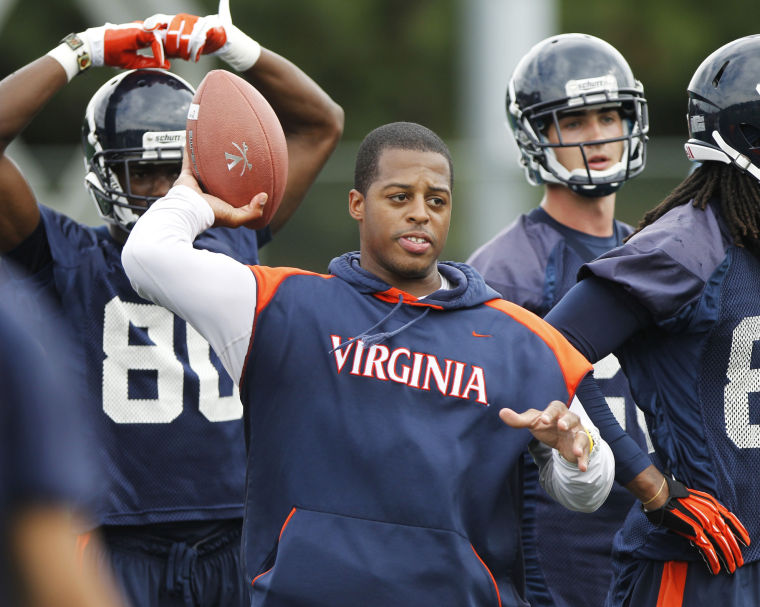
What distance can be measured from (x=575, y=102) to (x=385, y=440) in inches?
82.0

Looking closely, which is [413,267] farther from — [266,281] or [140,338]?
[140,338]

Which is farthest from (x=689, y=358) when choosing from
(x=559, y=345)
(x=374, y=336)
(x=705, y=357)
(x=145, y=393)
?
(x=145, y=393)

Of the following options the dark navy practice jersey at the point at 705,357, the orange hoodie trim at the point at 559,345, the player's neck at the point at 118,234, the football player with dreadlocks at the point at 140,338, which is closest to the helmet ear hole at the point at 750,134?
the dark navy practice jersey at the point at 705,357

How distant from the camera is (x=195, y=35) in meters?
4.44

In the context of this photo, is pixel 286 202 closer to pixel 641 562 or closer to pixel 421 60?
pixel 641 562

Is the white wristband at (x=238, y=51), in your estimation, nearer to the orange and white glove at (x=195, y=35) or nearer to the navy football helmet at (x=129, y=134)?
the orange and white glove at (x=195, y=35)

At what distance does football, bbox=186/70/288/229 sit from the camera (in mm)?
3488

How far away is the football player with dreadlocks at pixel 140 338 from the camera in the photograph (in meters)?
4.27

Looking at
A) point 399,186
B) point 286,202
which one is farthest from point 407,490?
point 286,202

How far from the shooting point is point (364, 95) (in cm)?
2053

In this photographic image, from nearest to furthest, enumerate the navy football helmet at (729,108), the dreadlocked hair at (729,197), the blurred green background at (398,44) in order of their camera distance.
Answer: the dreadlocked hair at (729,197) < the navy football helmet at (729,108) < the blurred green background at (398,44)

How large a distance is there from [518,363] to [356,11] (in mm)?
18179

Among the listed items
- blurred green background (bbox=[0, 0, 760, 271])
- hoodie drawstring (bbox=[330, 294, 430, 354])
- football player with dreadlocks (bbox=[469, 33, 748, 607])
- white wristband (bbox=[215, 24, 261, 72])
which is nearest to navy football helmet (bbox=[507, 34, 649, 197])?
football player with dreadlocks (bbox=[469, 33, 748, 607])

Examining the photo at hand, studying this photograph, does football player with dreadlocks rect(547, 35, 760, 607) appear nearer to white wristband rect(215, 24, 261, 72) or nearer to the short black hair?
the short black hair
